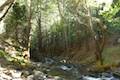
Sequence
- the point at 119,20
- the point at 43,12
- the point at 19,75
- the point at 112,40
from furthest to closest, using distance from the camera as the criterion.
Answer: the point at 43,12 < the point at 112,40 < the point at 119,20 < the point at 19,75

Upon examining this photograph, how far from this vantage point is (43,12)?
117ft

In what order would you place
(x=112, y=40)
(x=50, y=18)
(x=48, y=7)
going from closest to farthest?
1. (x=112, y=40)
2. (x=48, y=7)
3. (x=50, y=18)

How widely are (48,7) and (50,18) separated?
6.46 m

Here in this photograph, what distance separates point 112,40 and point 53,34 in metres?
13.7

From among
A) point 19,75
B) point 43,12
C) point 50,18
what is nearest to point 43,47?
point 50,18

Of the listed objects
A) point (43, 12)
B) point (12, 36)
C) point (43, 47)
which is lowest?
point (43, 47)

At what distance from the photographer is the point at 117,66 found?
2070 cm

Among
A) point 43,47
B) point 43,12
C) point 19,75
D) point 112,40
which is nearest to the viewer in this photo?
point 19,75

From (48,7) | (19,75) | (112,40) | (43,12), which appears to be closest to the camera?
(19,75)

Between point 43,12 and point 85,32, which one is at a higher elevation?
point 43,12

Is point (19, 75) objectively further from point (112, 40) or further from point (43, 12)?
point (43, 12)

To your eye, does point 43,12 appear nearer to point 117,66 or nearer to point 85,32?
point 85,32

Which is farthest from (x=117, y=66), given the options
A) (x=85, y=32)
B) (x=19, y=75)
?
(x=85, y=32)

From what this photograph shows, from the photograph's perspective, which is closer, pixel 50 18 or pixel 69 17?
pixel 69 17
